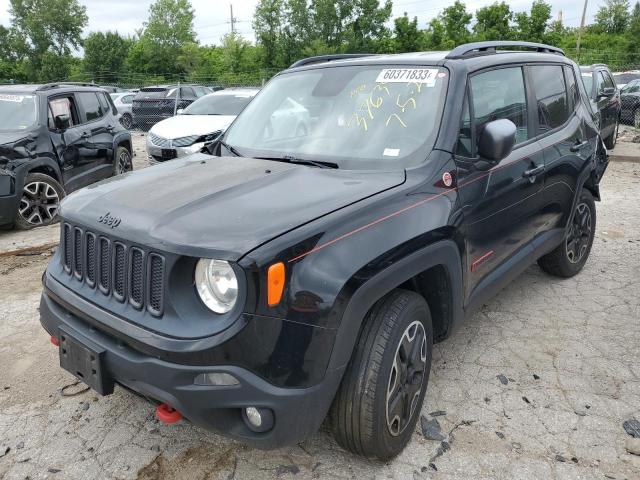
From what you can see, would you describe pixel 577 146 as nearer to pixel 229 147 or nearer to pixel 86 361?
pixel 229 147

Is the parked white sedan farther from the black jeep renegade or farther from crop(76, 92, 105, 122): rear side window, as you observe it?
the black jeep renegade

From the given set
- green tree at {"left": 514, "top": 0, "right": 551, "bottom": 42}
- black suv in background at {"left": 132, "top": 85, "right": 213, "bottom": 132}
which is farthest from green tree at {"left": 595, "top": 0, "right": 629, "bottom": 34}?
black suv in background at {"left": 132, "top": 85, "right": 213, "bottom": 132}

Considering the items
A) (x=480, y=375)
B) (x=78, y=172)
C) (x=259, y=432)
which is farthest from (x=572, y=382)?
(x=78, y=172)

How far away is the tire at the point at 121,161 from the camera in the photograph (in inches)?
336

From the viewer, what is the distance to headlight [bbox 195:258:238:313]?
6.76 ft

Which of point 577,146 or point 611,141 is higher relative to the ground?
point 577,146

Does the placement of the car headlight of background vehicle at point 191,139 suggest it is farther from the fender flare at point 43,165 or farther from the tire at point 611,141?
the tire at point 611,141

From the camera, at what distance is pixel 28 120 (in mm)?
6953

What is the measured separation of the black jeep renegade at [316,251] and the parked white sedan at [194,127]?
5.83 meters

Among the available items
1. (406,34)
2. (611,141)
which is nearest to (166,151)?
(611,141)

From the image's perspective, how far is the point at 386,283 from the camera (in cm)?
229

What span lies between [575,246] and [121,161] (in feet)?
22.7

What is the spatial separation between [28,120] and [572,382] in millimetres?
6743

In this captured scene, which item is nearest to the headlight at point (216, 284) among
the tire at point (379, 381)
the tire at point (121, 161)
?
the tire at point (379, 381)
